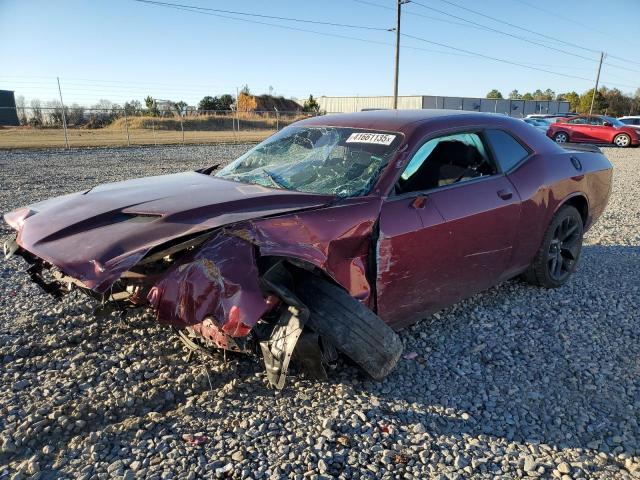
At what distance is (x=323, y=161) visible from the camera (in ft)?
11.0

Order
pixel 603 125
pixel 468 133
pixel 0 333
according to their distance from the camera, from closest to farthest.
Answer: pixel 0 333
pixel 468 133
pixel 603 125

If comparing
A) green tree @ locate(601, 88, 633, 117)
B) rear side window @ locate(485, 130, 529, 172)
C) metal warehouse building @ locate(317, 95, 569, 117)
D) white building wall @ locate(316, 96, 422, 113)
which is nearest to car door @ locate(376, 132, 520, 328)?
rear side window @ locate(485, 130, 529, 172)

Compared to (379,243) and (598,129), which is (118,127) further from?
(379,243)

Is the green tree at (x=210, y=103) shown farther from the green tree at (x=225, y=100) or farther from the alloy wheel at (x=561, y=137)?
the alloy wheel at (x=561, y=137)

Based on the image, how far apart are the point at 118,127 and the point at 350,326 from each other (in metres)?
35.5

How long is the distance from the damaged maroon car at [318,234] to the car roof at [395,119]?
17 millimetres

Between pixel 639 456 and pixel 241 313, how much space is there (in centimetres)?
206

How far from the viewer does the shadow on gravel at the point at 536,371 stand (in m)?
2.55

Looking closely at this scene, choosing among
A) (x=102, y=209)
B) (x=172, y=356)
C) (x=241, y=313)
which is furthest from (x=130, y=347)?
(x=241, y=313)

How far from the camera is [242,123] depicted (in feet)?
128

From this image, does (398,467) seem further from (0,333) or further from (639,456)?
(0,333)

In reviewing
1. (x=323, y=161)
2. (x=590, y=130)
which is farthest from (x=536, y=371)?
(x=590, y=130)

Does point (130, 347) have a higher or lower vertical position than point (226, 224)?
lower

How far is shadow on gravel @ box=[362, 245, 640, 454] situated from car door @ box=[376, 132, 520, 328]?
0.34 metres
